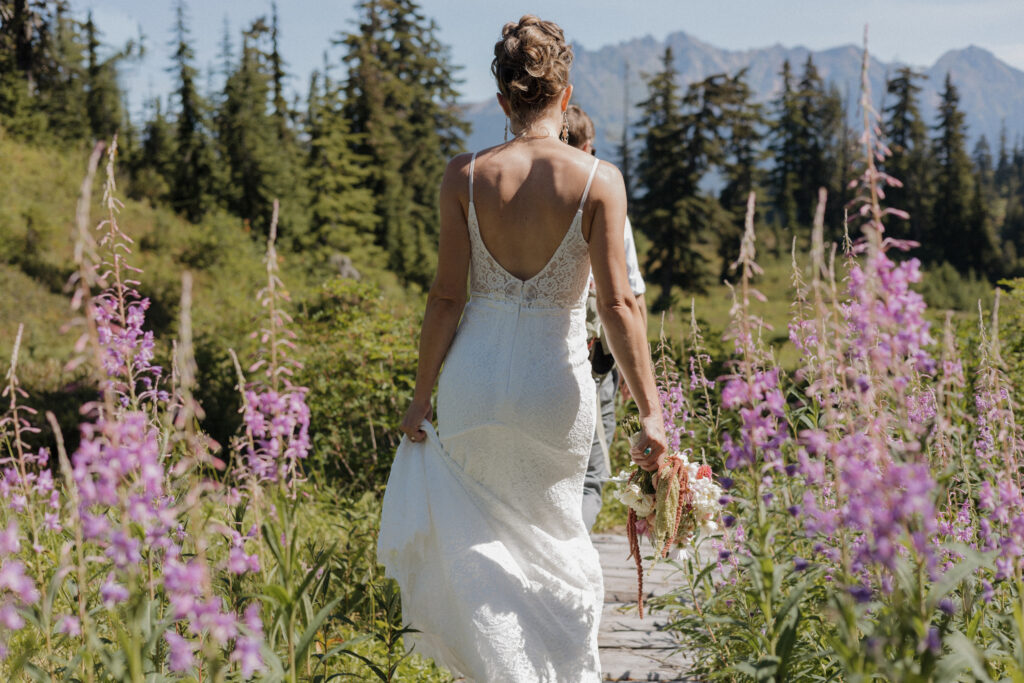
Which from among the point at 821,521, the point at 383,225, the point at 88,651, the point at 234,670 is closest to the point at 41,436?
A: the point at 234,670

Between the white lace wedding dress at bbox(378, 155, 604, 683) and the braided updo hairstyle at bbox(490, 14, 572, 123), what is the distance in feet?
1.36

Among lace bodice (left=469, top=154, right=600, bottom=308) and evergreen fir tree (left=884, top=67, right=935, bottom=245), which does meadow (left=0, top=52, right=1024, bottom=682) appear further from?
evergreen fir tree (left=884, top=67, right=935, bottom=245)

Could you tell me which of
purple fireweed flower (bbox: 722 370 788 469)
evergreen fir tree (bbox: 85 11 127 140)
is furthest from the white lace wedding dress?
evergreen fir tree (bbox: 85 11 127 140)

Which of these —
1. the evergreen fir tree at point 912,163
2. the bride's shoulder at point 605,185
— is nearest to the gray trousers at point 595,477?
the bride's shoulder at point 605,185

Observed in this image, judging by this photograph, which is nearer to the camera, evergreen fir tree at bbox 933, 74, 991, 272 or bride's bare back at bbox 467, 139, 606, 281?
bride's bare back at bbox 467, 139, 606, 281

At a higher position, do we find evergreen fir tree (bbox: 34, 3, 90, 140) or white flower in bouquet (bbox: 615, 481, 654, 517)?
evergreen fir tree (bbox: 34, 3, 90, 140)

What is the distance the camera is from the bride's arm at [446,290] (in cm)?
296

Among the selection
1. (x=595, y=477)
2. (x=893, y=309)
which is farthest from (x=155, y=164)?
(x=893, y=309)

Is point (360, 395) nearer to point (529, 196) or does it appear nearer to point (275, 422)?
point (529, 196)

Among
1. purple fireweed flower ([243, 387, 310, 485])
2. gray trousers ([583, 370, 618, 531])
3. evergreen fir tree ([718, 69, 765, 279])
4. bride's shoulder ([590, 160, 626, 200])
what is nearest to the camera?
purple fireweed flower ([243, 387, 310, 485])

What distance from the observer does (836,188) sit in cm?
5312

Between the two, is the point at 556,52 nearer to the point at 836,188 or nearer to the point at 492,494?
the point at 492,494

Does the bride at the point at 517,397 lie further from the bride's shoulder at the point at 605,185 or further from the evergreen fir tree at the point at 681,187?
the evergreen fir tree at the point at 681,187

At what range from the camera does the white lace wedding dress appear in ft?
9.72
